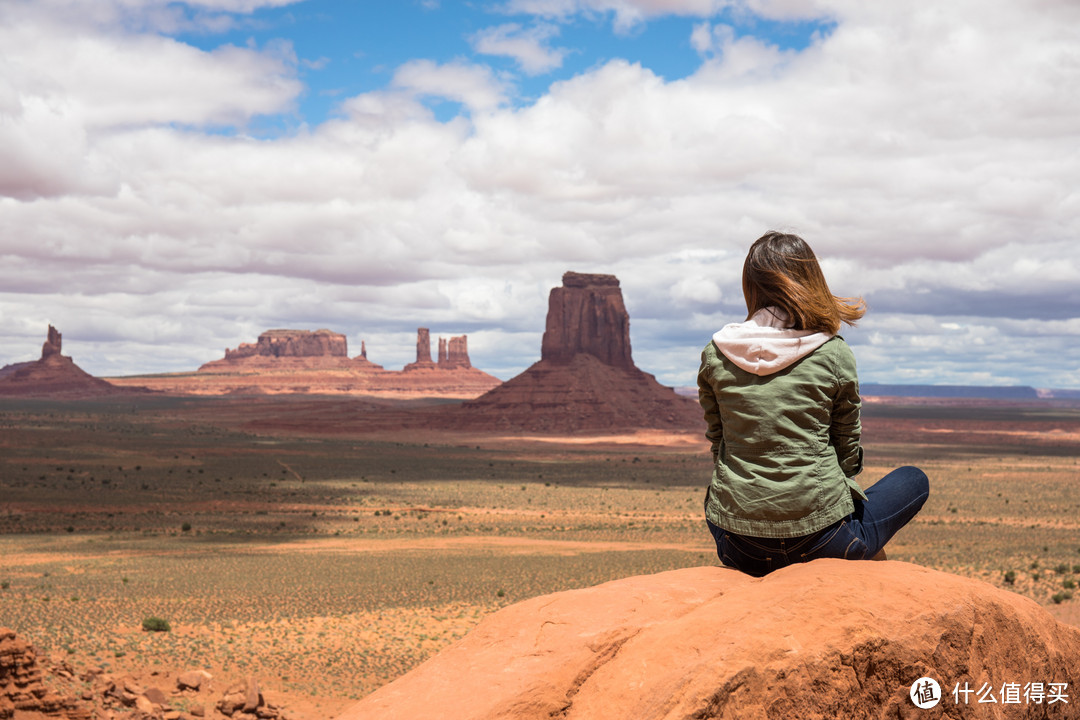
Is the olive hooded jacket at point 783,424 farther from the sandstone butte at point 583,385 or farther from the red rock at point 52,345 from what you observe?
the red rock at point 52,345

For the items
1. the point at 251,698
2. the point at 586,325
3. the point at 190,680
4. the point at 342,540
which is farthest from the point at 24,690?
the point at 586,325

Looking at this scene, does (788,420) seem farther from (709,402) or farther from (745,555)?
(745,555)

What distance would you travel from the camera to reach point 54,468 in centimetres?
5188

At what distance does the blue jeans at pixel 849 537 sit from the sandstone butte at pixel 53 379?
594 ft

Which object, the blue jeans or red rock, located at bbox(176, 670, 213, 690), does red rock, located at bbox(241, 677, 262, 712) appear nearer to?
red rock, located at bbox(176, 670, 213, 690)

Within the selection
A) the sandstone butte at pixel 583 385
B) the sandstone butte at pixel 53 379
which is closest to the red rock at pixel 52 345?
the sandstone butte at pixel 53 379

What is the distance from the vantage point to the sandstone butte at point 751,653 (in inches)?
129

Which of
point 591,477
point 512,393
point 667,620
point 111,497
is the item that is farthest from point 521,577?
point 512,393

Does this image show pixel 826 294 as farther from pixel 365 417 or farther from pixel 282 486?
pixel 365 417

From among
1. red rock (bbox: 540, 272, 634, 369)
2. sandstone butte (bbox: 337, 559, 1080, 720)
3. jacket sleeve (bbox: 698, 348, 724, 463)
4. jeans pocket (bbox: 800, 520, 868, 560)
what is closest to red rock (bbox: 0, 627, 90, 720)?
sandstone butte (bbox: 337, 559, 1080, 720)

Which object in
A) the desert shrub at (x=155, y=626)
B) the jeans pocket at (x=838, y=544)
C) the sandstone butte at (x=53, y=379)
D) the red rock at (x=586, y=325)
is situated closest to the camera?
the jeans pocket at (x=838, y=544)

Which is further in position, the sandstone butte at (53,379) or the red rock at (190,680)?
the sandstone butte at (53,379)

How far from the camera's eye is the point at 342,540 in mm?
31547

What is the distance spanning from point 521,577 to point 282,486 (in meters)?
30.7
